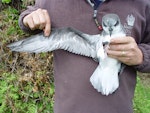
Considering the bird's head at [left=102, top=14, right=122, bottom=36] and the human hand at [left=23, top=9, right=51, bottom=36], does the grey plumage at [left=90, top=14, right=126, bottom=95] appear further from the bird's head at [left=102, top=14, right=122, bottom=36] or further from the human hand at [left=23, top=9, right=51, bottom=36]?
the human hand at [left=23, top=9, right=51, bottom=36]

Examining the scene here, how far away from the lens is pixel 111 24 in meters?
1.30

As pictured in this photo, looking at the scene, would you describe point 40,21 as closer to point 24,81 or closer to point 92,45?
point 92,45

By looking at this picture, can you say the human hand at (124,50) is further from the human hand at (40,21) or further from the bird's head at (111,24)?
the human hand at (40,21)

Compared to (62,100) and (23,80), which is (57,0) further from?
(23,80)

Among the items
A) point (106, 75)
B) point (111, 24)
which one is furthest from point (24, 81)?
point (111, 24)

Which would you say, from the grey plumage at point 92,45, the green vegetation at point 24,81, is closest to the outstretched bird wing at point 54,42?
the grey plumage at point 92,45

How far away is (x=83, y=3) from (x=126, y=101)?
42 centimetres

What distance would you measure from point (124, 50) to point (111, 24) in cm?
10

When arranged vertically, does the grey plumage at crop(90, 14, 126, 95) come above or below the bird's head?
below

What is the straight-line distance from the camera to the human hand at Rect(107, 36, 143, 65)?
4.28 feet

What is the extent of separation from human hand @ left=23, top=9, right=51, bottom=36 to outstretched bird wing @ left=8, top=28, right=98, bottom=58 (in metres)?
0.03

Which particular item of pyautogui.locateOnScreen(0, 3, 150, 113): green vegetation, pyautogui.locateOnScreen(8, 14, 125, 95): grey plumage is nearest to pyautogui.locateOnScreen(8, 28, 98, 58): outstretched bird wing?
pyautogui.locateOnScreen(8, 14, 125, 95): grey plumage

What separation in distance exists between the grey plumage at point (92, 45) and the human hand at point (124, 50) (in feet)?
0.09

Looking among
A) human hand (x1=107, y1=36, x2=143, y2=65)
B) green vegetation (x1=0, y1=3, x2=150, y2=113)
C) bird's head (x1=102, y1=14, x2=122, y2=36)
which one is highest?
bird's head (x1=102, y1=14, x2=122, y2=36)
